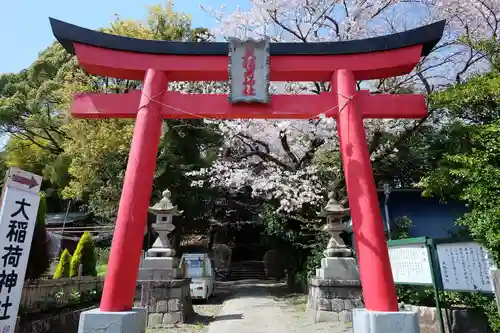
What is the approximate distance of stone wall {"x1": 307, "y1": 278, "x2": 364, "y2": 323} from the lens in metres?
9.48

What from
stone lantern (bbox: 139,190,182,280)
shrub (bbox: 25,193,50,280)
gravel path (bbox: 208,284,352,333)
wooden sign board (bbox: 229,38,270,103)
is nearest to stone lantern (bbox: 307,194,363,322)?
gravel path (bbox: 208,284,352,333)

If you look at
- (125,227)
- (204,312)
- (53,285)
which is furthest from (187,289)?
(125,227)

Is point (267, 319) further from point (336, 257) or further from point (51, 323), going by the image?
point (51, 323)

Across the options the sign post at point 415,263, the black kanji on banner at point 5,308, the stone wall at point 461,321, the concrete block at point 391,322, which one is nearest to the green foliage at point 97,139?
the black kanji on banner at point 5,308

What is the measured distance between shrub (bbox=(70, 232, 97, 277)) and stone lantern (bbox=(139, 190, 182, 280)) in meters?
2.90

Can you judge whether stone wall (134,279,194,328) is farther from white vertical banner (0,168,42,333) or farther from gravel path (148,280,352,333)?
white vertical banner (0,168,42,333)

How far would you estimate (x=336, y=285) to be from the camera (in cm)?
980

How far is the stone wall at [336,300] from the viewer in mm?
9484

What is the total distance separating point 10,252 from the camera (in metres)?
4.75

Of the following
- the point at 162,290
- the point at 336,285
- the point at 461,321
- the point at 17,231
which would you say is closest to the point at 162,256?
the point at 162,290

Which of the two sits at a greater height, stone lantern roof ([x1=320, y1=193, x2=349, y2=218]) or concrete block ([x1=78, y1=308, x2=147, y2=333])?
stone lantern roof ([x1=320, y1=193, x2=349, y2=218])

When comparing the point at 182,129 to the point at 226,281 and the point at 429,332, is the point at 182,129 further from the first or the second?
the point at 429,332

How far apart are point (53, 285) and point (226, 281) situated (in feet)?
59.2

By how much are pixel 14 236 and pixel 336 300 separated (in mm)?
7808
